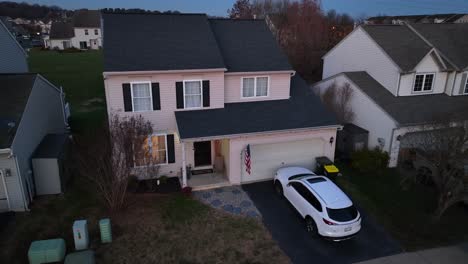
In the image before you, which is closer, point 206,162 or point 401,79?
point 206,162

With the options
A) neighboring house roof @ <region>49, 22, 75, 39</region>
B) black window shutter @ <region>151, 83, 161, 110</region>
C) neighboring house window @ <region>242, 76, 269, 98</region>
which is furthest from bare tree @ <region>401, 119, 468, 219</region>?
neighboring house roof @ <region>49, 22, 75, 39</region>

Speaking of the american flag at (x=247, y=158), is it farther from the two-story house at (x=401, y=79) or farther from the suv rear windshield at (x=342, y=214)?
the two-story house at (x=401, y=79)

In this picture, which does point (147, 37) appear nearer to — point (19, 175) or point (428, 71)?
point (19, 175)

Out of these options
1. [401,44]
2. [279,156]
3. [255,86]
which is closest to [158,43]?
[255,86]

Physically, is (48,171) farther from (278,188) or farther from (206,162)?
(278,188)

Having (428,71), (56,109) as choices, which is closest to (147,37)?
(56,109)

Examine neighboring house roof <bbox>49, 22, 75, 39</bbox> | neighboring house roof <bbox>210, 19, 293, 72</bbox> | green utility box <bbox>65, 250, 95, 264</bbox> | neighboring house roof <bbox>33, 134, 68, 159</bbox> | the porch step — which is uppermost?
neighboring house roof <bbox>49, 22, 75, 39</bbox>

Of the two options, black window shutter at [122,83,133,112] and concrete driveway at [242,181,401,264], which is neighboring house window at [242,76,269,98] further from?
concrete driveway at [242,181,401,264]
